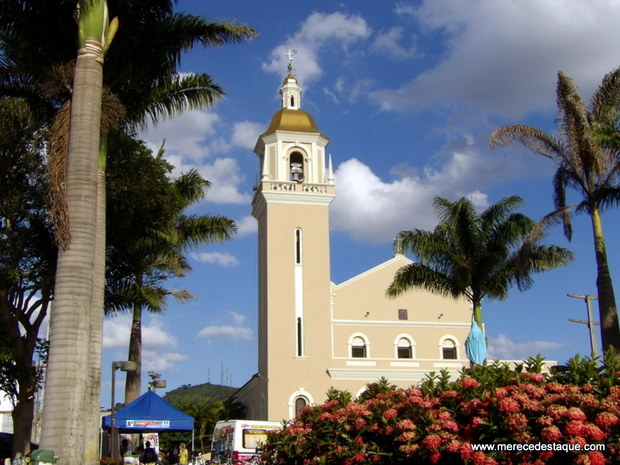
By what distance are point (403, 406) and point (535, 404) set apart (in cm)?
214

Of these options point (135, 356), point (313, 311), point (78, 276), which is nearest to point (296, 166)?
point (313, 311)

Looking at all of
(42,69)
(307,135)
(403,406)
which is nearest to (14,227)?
(42,69)

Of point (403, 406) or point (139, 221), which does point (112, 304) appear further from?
point (403, 406)

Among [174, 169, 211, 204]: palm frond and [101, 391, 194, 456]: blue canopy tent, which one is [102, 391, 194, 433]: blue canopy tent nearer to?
[101, 391, 194, 456]: blue canopy tent

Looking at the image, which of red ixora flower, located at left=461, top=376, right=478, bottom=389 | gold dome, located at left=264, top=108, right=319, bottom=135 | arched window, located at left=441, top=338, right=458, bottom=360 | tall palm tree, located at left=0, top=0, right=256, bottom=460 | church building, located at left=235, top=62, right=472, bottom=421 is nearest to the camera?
red ixora flower, located at left=461, top=376, right=478, bottom=389

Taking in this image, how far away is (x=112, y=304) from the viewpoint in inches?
904

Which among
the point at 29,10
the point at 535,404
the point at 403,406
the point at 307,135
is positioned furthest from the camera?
the point at 307,135

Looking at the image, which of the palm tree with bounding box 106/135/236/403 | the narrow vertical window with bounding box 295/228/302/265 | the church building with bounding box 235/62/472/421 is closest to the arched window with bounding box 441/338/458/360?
the church building with bounding box 235/62/472/421

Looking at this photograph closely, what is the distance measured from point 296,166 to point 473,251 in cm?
1433

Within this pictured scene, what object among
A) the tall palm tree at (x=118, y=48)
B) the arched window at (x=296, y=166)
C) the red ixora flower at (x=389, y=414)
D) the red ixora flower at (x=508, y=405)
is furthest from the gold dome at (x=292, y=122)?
the red ixora flower at (x=508, y=405)

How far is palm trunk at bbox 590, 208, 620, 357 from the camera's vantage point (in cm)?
1731

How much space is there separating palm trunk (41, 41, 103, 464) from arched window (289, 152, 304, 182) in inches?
1052

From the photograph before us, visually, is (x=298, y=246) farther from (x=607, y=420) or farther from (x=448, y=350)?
(x=607, y=420)

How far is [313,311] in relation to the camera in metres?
35.9
